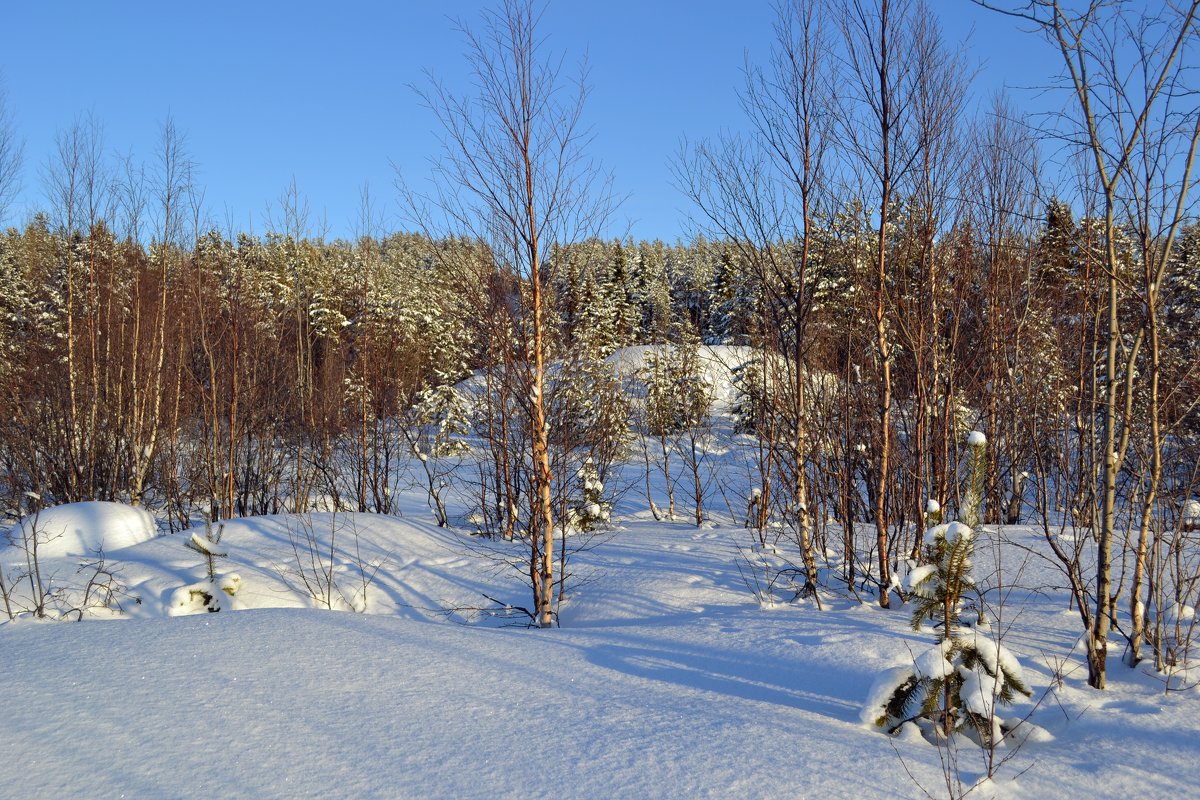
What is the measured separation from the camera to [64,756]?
8.90ft

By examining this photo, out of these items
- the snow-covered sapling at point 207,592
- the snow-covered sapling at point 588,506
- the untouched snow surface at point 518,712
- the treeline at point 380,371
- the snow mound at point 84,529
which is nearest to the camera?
the untouched snow surface at point 518,712

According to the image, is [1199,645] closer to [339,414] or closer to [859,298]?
[859,298]

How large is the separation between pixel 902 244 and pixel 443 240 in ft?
12.3

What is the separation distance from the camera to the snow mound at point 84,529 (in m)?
7.96

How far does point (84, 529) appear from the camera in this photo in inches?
331

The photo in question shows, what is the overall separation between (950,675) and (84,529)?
30.7ft

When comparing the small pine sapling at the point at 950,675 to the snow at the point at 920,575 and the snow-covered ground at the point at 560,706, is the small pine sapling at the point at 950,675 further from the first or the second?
the snow-covered ground at the point at 560,706

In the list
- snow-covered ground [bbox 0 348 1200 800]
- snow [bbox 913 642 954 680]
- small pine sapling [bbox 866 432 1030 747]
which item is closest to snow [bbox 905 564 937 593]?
small pine sapling [bbox 866 432 1030 747]

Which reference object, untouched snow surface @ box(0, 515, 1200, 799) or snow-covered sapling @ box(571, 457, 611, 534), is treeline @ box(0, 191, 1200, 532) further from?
untouched snow surface @ box(0, 515, 1200, 799)

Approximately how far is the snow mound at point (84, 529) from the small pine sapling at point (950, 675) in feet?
27.0

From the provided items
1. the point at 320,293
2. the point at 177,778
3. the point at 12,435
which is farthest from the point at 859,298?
the point at 320,293

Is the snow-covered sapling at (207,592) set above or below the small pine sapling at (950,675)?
below

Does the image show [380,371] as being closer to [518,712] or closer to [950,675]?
[518,712]

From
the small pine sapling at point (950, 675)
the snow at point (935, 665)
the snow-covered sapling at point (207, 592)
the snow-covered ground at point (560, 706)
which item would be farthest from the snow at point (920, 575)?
the snow-covered sapling at point (207, 592)
